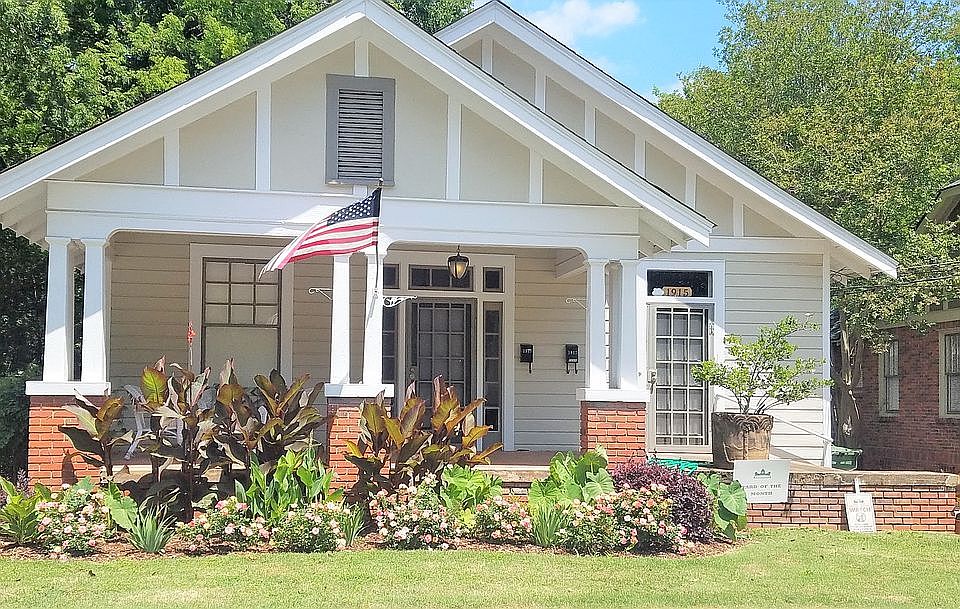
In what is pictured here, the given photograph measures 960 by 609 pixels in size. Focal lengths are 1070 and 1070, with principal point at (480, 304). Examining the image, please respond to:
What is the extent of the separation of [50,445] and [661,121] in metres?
8.13

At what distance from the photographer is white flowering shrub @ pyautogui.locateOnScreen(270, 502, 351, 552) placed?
8.93 metres

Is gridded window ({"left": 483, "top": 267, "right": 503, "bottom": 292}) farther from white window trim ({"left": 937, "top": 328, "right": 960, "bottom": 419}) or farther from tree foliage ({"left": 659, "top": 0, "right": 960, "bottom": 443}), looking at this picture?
white window trim ({"left": 937, "top": 328, "right": 960, "bottom": 419})

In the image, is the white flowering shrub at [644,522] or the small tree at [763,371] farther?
the small tree at [763,371]

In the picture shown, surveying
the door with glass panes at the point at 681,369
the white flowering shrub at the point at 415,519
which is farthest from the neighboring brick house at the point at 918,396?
the white flowering shrub at the point at 415,519

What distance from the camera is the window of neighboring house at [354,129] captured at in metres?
10.5

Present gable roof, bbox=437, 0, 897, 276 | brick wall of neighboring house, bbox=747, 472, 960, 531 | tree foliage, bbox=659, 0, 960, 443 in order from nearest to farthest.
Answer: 1. brick wall of neighboring house, bbox=747, 472, 960, 531
2. gable roof, bbox=437, 0, 897, 276
3. tree foliage, bbox=659, 0, 960, 443

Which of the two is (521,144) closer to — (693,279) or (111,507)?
(693,279)

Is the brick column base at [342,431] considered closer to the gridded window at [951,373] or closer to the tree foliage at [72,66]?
the tree foliage at [72,66]

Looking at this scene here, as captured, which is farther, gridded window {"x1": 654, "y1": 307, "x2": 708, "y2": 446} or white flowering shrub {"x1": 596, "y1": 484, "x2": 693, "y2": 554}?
gridded window {"x1": 654, "y1": 307, "x2": 708, "y2": 446}

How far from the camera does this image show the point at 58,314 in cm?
1004

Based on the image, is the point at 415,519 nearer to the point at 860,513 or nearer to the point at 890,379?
the point at 860,513

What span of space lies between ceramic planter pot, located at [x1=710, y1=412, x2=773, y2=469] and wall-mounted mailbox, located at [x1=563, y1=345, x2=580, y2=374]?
2.65 metres

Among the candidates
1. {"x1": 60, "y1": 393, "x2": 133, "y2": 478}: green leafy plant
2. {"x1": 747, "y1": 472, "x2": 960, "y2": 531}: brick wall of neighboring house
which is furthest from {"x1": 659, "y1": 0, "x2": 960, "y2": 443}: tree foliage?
{"x1": 60, "y1": 393, "x2": 133, "y2": 478}: green leafy plant

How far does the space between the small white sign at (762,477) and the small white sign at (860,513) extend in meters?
0.72
